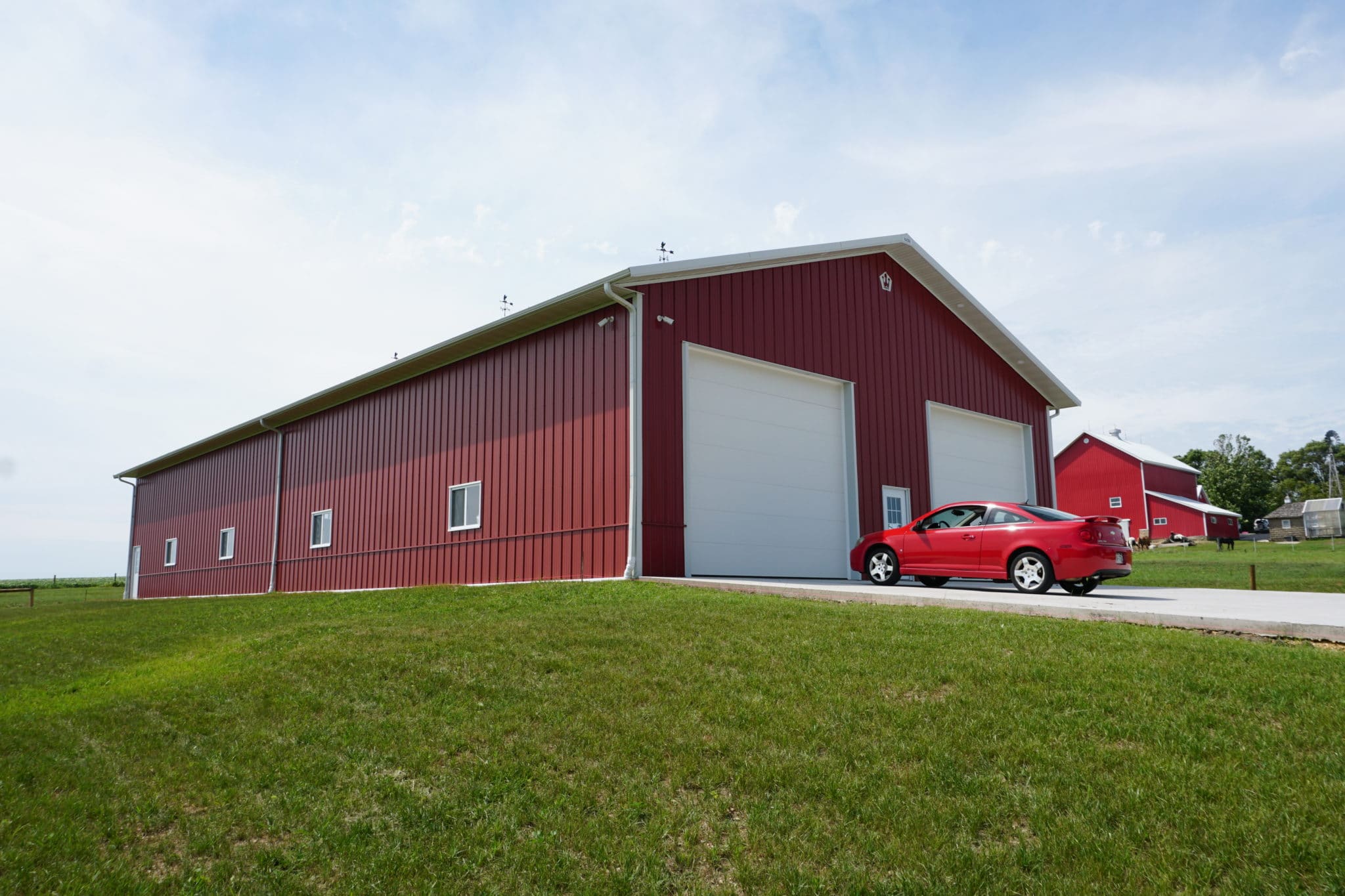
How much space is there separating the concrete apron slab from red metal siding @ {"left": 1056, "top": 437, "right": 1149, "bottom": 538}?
124ft

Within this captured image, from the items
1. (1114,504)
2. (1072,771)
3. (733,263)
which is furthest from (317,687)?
(1114,504)

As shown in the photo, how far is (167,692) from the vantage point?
730 centimetres

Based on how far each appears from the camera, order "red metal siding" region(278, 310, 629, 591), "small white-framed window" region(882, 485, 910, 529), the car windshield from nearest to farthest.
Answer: the car windshield < "red metal siding" region(278, 310, 629, 591) < "small white-framed window" region(882, 485, 910, 529)

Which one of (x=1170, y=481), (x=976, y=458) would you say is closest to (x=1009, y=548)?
(x=976, y=458)

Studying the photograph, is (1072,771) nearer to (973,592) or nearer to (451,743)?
(451,743)

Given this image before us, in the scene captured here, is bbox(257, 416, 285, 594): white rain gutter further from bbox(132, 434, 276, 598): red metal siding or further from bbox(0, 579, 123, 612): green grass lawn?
bbox(0, 579, 123, 612): green grass lawn

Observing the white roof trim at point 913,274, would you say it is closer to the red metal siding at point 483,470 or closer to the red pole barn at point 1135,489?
the red metal siding at point 483,470

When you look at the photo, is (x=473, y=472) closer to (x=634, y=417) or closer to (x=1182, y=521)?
(x=634, y=417)

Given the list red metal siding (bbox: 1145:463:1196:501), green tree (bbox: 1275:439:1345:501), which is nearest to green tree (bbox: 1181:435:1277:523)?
red metal siding (bbox: 1145:463:1196:501)

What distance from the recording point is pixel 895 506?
742 inches

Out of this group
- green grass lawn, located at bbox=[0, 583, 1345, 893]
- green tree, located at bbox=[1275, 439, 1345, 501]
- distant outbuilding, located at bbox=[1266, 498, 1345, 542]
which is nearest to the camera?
green grass lawn, located at bbox=[0, 583, 1345, 893]

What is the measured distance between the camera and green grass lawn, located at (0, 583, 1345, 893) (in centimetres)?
443

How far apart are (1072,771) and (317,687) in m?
5.41

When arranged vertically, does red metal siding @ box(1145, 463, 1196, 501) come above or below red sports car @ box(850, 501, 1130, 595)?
above
